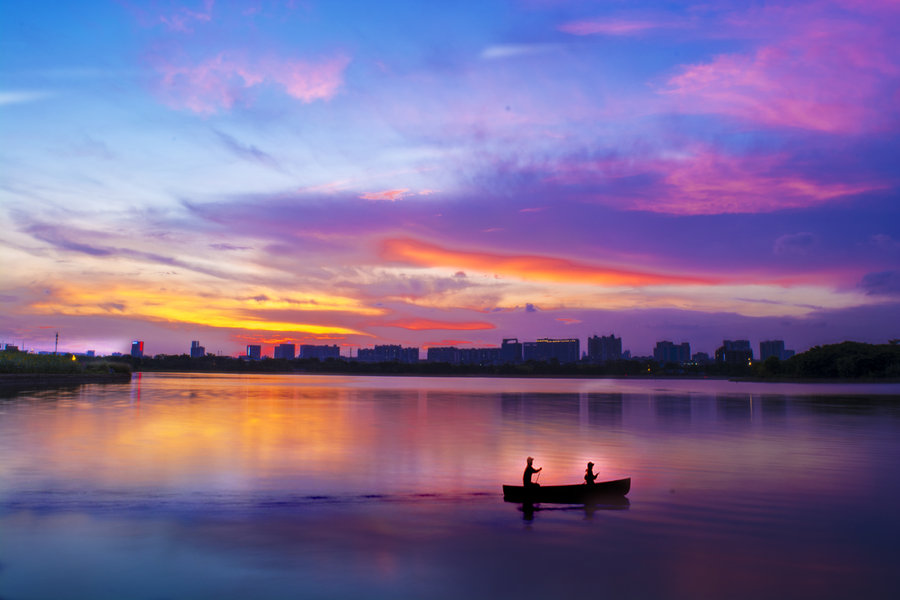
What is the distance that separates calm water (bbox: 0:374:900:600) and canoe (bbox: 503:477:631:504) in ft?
2.06

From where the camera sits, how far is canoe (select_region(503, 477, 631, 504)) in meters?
26.6

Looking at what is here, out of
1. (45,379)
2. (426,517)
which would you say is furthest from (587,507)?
(45,379)

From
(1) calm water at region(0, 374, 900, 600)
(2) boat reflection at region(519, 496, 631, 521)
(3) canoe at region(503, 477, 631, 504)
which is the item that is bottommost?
(1) calm water at region(0, 374, 900, 600)

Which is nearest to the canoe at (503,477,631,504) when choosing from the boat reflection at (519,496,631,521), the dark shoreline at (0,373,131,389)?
the boat reflection at (519,496,631,521)

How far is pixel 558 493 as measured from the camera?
26.5 meters

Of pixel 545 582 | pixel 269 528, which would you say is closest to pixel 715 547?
pixel 545 582

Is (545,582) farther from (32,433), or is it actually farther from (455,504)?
(32,433)

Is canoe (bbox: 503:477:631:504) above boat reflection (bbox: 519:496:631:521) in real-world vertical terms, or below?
above

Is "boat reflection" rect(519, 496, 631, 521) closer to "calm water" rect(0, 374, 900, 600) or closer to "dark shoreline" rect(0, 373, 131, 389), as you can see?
"calm water" rect(0, 374, 900, 600)

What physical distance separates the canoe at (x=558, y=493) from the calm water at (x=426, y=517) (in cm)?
63

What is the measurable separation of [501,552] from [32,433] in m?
45.1

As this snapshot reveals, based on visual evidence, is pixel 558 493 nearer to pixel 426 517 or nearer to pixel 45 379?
pixel 426 517

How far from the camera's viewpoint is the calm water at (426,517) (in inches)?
722

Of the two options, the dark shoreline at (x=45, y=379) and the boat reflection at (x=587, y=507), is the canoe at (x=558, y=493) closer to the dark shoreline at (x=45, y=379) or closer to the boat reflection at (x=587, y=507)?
the boat reflection at (x=587, y=507)
